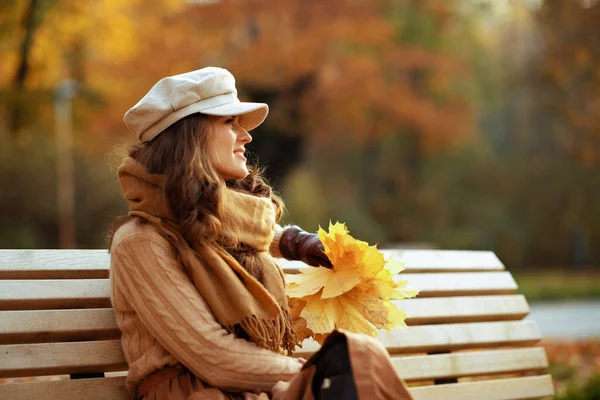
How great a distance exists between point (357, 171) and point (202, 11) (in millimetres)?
11644

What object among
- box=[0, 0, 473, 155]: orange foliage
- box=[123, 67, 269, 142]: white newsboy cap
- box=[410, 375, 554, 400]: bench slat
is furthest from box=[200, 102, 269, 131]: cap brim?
box=[0, 0, 473, 155]: orange foliage

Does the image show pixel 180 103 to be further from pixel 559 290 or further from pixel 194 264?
pixel 559 290

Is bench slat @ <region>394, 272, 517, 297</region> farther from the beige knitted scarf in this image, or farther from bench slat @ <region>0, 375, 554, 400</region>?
the beige knitted scarf

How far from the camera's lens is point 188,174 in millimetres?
2783

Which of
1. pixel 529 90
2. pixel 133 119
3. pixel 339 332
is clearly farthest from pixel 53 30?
pixel 529 90

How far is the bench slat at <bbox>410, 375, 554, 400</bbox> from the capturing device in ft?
12.2

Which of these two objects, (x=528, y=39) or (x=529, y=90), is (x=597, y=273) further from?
(x=528, y=39)

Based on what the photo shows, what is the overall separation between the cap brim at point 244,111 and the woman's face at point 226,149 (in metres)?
0.05

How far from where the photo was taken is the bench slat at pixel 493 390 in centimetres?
372

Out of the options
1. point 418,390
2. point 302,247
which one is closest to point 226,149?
point 302,247

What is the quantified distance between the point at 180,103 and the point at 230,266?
52cm

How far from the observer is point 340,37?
1728 cm

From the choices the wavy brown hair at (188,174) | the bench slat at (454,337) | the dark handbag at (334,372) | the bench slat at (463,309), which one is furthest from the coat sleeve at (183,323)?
the bench slat at (463,309)

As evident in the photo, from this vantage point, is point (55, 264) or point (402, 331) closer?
point (55, 264)
